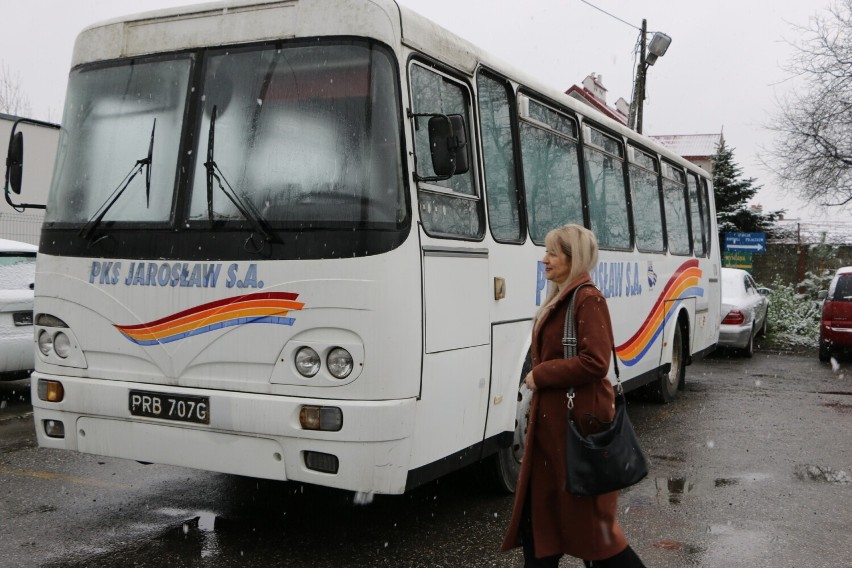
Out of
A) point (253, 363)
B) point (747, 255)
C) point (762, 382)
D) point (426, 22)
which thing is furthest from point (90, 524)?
point (747, 255)

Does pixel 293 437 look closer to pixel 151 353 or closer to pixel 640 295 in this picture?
pixel 151 353

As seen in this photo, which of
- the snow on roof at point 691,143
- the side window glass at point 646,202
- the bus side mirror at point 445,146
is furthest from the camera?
the snow on roof at point 691,143

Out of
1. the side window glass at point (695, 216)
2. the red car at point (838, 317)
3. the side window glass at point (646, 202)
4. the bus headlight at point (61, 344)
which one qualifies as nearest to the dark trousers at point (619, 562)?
the bus headlight at point (61, 344)

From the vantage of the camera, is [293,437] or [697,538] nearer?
[293,437]

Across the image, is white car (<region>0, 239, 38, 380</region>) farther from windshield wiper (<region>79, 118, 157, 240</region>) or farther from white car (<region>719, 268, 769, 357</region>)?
white car (<region>719, 268, 769, 357</region>)

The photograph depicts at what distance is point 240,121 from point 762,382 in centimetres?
1023

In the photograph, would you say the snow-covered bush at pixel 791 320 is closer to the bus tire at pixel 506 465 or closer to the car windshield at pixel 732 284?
the car windshield at pixel 732 284

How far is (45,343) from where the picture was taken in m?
5.18

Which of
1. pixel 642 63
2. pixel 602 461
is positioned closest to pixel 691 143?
pixel 642 63

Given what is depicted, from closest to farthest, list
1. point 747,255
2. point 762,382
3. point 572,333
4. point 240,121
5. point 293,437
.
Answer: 1. point 572,333
2. point 293,437
3. point 240,121
4. point 762,382
5. point 747,255

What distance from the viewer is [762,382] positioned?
42.2 ft

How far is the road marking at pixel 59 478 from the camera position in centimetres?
629

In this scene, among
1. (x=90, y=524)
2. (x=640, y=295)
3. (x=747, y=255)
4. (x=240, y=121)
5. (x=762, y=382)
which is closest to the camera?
(x=240, y=121)

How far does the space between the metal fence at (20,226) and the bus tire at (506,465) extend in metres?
13.7
